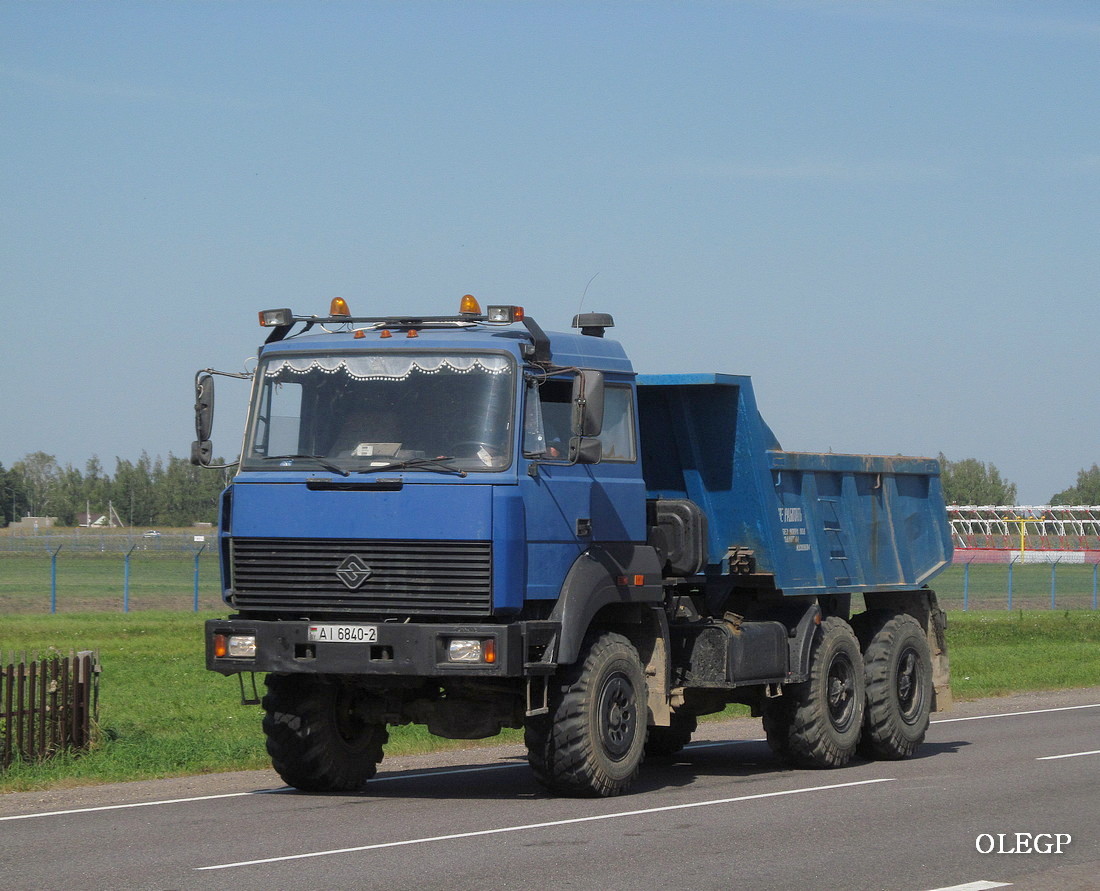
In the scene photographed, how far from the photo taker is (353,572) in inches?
447

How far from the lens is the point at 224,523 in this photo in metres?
12.0

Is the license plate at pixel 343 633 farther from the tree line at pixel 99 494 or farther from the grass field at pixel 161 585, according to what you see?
the tree line at pixel 99 494

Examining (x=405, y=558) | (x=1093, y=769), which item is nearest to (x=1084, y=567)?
(x=1093, y=769)

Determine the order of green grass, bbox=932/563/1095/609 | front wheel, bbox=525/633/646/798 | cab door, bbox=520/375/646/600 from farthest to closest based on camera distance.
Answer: green grass, bbox=932/563/1095/609 → front wheel, bbox=525/633/646/798 → cab door, bbox=520/375/646/600

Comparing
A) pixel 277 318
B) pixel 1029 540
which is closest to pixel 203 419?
pixel 277 318

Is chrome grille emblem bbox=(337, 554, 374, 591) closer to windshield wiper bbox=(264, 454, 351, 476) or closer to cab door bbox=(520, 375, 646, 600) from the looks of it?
windshield wiper bbox=(264, 454, 351, 476)

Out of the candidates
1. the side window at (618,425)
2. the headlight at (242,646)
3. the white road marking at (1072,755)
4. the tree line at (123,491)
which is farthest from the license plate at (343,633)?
the tree line at (123,491)

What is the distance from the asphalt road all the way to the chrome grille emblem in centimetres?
163

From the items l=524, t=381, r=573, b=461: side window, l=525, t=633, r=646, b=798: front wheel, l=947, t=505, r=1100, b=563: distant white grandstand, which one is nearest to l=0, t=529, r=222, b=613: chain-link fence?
l=525, t=633, r=646, b=798: front wheel

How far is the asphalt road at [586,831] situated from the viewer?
8.78 m

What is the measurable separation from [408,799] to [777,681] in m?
3.68

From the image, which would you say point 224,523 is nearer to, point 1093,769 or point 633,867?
point 633,867

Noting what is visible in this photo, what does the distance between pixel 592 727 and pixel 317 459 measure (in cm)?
282

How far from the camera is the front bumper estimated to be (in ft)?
36.3
